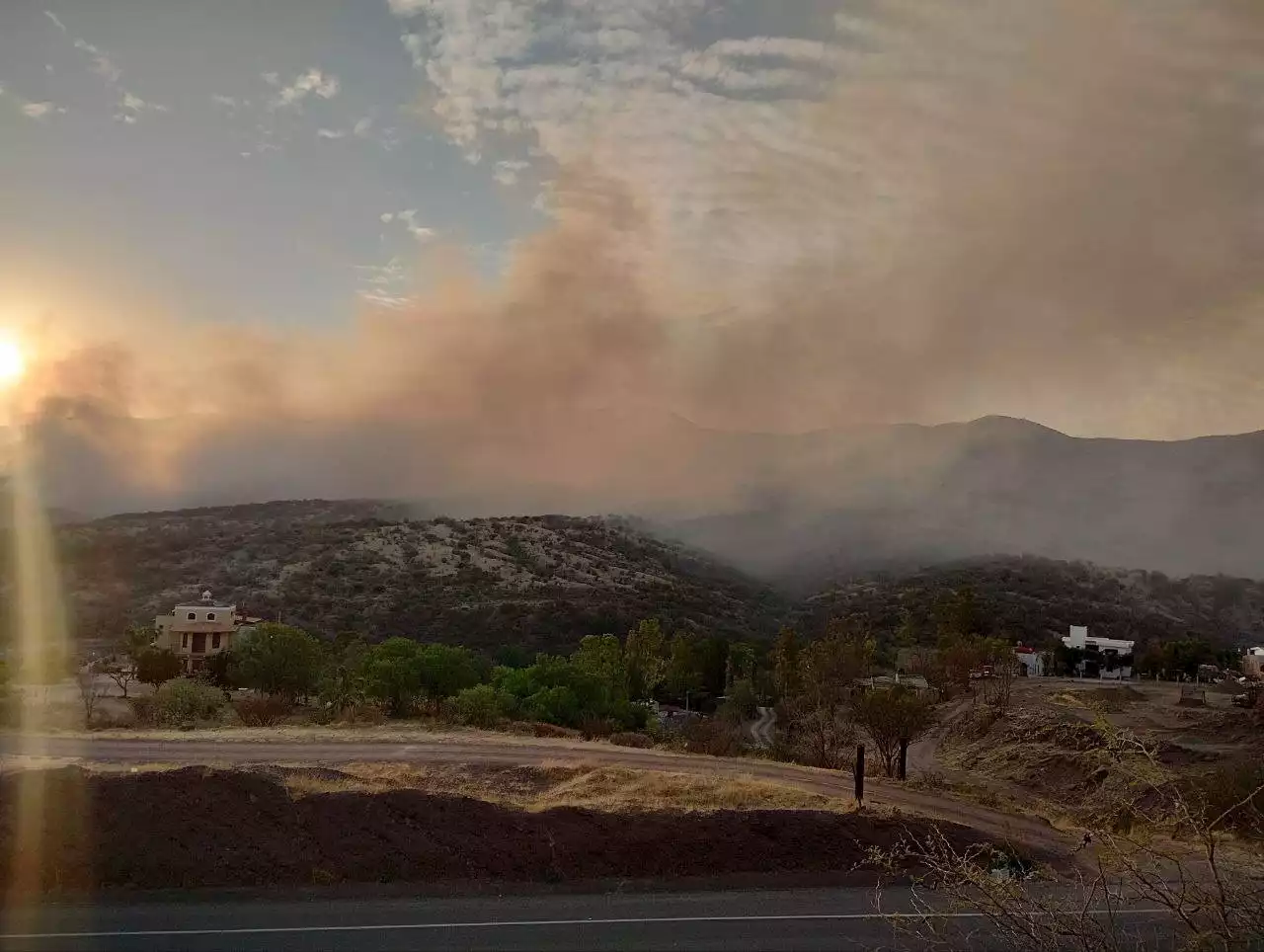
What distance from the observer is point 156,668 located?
4525 centimetres

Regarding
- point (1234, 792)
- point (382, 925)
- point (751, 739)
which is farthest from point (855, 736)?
point (382, 925)

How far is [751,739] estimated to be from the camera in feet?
149

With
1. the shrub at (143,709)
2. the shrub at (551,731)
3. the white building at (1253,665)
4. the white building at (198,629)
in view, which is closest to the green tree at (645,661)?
the shrub at (551,731)

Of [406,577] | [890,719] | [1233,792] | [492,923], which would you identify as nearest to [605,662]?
[890,719]

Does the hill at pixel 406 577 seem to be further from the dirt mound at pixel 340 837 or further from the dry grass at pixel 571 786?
the dirt mound at pixel 340 837

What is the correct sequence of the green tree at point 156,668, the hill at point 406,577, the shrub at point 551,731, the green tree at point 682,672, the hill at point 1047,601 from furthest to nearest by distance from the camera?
the hill at point 1047,601 → the hill at point 406,577 → the green tree at point 682,672 → the green tree at point 156,668 → the shrub at point 551,731

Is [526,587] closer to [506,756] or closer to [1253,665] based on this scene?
[1253,665]

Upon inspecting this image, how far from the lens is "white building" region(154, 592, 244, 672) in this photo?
61.1 meters

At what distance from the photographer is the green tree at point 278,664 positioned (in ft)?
136

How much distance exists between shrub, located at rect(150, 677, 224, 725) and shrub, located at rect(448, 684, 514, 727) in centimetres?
896

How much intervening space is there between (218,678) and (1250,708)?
50.3 m

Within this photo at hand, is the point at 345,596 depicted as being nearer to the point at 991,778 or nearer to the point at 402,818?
the point at 991,778

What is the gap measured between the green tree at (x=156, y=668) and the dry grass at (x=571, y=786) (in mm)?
27751

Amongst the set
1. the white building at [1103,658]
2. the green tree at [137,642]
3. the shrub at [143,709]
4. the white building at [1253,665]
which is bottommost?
the white building at [1103,658]
